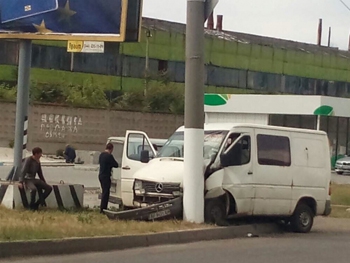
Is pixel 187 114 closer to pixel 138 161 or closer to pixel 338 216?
pixel 138 161

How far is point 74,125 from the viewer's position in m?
53.8

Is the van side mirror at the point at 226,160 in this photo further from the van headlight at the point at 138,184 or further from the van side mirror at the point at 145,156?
the van side mirror at the point at 145,156

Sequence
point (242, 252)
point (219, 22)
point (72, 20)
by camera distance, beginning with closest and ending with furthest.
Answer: point (242, 252) < point (72, 20) < point (219, 22)

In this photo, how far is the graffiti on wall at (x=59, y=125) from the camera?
5209cm

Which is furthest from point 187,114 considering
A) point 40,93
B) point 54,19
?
point 40,93

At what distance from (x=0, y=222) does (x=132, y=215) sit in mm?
2872

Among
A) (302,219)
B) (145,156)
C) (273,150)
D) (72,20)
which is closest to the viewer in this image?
(273,150)

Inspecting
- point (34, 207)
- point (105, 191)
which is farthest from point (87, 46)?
point (34, 207)

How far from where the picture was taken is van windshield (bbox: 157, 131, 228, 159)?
55.9 feet

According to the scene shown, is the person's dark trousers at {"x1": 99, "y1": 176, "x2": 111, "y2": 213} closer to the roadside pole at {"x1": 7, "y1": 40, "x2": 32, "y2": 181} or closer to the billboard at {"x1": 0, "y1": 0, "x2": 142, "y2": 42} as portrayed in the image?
the roadside pole at {"x1": 7, "y1": 40, "x2": 32, "y2": 181}

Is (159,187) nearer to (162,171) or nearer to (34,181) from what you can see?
(162,171)

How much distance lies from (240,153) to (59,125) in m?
37.2

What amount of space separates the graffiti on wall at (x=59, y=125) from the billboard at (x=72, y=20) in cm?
3334

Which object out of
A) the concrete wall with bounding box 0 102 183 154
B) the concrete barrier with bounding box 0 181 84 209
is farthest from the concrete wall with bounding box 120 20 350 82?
the concrete barrier with bounding box 0 181 84 209
